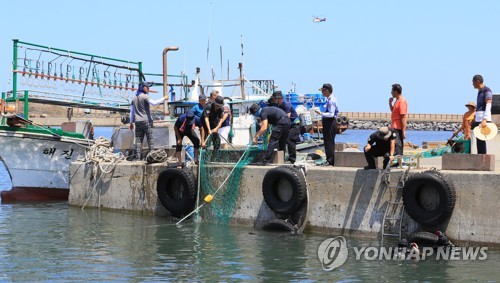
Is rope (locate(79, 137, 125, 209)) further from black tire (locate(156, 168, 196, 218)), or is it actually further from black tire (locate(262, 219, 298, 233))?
black tire (locate(262, 219, 298, 233))

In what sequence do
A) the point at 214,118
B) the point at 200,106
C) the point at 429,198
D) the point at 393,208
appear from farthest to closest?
1. the point at 200,106
2. the point at 214,118
3. the point at 393,208
4. the point at 429,198

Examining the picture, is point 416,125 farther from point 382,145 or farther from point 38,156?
point 382,145

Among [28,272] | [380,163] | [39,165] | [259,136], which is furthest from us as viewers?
[39,165]

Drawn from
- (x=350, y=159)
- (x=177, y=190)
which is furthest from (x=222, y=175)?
(x=350, y=159)

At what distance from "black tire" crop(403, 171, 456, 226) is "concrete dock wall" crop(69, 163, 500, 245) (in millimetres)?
168

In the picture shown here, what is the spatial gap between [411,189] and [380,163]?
1113 millimetres

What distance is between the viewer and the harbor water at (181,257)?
1317cm

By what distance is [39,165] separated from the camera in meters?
22.8

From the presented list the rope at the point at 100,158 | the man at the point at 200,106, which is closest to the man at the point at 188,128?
the man at the point at 200,106

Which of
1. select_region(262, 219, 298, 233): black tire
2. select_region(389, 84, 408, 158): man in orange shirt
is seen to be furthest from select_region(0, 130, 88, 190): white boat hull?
select_region(389, 84, 408, 158): man in orange shirt

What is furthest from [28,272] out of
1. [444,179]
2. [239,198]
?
[444,179]

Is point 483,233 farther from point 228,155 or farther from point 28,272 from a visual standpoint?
point 28,272

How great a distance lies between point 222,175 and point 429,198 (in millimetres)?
4805

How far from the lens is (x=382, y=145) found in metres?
15.7
